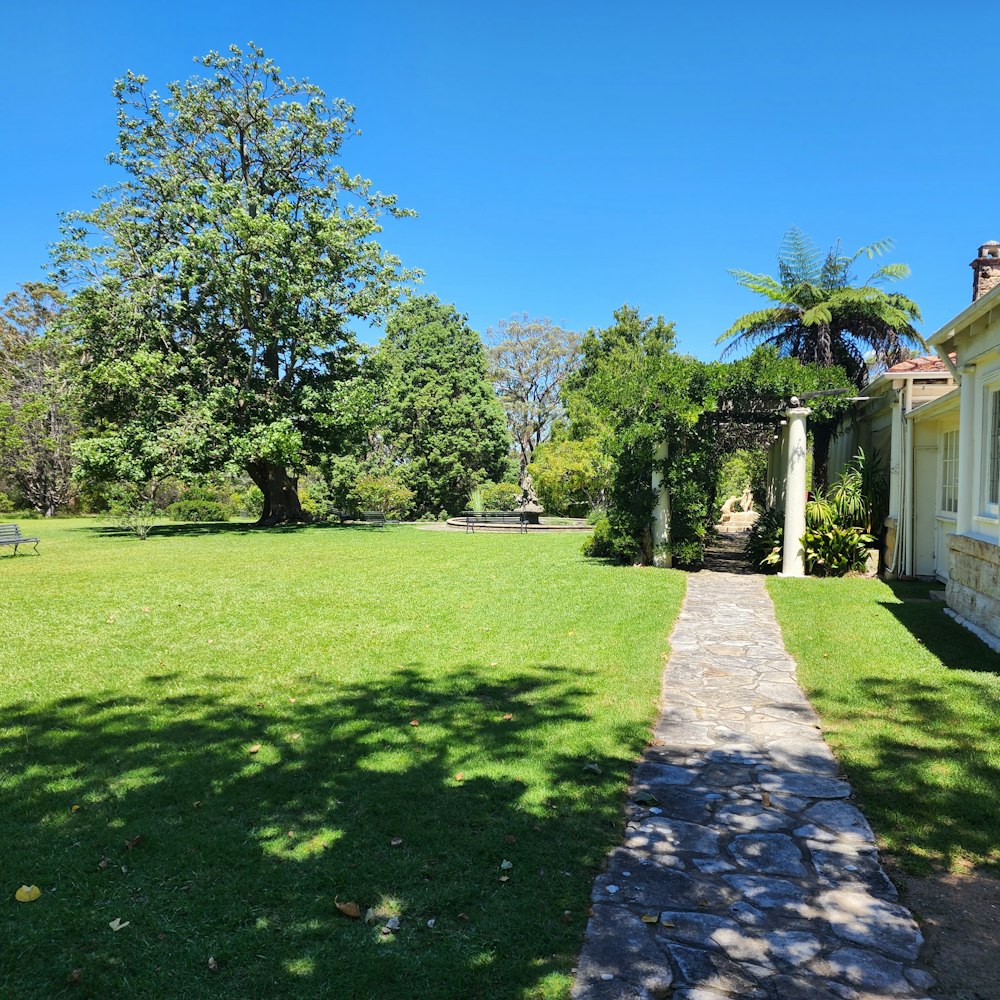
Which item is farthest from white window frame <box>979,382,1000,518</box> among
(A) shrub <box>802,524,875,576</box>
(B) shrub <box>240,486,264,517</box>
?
(B) shrub <box>240,486,264,517</box>

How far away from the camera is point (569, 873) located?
3340 millimetres

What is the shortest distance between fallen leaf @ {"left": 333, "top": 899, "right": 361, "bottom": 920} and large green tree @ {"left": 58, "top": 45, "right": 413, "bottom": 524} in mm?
19337

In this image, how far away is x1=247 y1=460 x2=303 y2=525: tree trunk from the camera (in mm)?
26031

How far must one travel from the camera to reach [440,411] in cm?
3288

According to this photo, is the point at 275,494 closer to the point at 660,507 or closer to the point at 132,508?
the point at 132,508

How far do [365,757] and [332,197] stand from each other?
23.8 metres

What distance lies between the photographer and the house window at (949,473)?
→ 10758 mm

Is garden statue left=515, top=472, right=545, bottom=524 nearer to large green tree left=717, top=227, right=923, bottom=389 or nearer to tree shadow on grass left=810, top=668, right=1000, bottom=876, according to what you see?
large green tree left=717, top=227, right=923, bottom=389

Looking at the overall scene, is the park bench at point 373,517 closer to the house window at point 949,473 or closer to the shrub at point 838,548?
the shrub at point 838,548

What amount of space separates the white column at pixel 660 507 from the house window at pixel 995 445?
20.9 feet

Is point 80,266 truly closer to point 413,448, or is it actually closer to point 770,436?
point 413,448

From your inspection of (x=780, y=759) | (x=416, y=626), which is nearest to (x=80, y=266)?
(x=416, y=626)

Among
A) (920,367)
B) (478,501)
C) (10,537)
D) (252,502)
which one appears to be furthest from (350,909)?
(252,502)

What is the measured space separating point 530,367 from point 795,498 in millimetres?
35148
